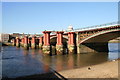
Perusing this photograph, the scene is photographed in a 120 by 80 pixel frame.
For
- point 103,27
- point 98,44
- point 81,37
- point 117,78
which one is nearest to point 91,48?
point 98,44

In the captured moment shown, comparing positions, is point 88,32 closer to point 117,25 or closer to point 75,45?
point 75,45

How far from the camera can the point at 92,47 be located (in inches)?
1556

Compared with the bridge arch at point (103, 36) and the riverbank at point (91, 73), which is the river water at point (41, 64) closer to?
the riverbank at point (91, 73)

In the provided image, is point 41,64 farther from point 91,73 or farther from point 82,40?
point 82,40

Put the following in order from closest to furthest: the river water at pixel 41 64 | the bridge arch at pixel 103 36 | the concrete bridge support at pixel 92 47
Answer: the river water at pixel 41 64 < the bridge arch at pixel 103 36 < the concrete bridge support at pixel 92 47

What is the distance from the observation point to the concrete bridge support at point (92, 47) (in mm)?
37688

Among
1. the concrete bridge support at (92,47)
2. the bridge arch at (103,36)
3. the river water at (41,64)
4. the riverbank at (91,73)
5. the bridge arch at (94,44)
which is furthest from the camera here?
the concrete bridge support at (92,47)

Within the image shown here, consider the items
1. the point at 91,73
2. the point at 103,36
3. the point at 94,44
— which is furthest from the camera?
the point at 94,44

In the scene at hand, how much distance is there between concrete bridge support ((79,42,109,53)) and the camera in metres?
37.7

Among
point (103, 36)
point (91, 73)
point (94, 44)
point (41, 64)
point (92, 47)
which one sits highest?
point (103, 36)

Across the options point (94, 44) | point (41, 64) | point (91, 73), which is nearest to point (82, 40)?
point (94, 44)

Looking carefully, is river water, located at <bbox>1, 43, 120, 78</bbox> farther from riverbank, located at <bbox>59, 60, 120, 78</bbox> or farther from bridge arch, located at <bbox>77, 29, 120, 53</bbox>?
bridge arch, located at <bbox>77, 29, 120, 53</bbox>

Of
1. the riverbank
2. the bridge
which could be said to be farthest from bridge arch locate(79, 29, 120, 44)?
the riverbank

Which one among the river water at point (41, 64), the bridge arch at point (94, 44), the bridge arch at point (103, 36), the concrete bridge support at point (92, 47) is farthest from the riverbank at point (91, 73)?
the concrete bridge support at point (92, 47)
